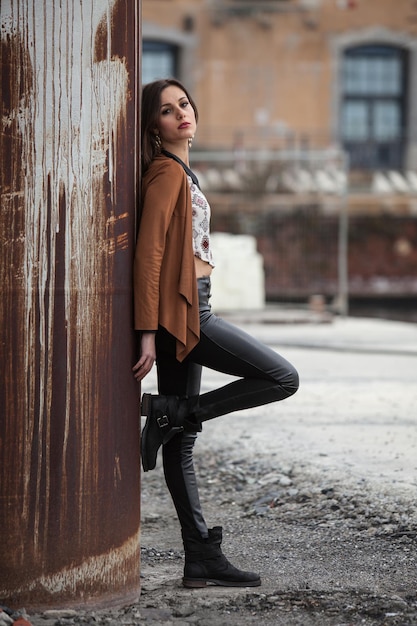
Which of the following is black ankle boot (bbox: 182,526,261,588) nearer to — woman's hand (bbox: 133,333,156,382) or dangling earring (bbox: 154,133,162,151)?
woman's hand (bbox: 133,333,156,382)

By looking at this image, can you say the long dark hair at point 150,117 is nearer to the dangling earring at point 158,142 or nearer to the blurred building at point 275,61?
the dangling earring at point 158,142

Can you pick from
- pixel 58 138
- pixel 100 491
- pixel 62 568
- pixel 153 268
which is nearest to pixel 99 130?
pixel 58 138

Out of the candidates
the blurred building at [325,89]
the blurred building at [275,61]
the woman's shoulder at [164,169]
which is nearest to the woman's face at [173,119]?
the woman's shoulder at [164,169]

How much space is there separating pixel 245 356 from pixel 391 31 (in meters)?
24.1

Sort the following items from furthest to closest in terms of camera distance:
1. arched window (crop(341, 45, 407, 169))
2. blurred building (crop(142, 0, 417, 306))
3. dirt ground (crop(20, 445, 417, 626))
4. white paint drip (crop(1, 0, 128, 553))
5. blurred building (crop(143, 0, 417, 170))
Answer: arched window (crop(341, 45, 407, 169)) < blurred building (crop(143, 0, 417, 170)) < blurred building (crop(142, 0, 417, 306)) < dirt ground (crop(20, 445, 417, 626)) < white paint drip (crop(1, 0, 128, 553))

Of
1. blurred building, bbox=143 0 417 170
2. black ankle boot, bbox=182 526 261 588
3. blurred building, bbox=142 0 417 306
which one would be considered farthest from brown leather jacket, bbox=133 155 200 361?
blurred building, bbox=143 0 417 170

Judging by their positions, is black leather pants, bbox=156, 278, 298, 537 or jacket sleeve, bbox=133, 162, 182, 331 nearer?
jacket sleeve, bbox=133, 162, 182, 331

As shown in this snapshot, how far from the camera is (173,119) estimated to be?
4.14 meters

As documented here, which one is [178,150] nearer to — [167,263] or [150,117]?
[150,117]

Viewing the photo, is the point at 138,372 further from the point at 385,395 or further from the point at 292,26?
the point at 292,26

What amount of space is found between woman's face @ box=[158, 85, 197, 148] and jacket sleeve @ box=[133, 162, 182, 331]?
0.28 meters

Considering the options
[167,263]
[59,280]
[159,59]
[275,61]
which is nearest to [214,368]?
[167,263]

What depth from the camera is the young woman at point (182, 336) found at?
12.8 feet

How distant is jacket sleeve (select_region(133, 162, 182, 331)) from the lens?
12.7ft
